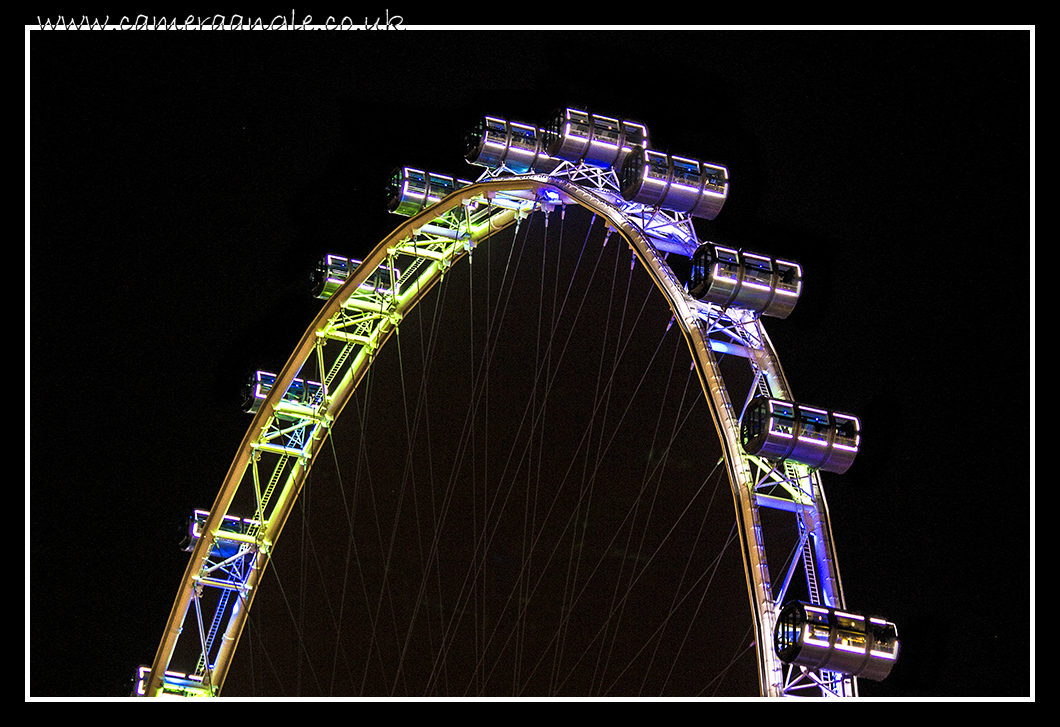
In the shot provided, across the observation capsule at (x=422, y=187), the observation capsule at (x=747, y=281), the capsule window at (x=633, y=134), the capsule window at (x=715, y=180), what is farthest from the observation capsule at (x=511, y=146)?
the observation capsule at (x=747, y=281)

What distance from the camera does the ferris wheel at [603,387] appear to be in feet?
46.5

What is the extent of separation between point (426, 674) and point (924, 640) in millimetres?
8445

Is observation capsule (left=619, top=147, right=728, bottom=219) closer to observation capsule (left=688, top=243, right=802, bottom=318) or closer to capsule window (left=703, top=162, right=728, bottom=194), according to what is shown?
capsule window (left=703, top=162, right=728, bottom=194)

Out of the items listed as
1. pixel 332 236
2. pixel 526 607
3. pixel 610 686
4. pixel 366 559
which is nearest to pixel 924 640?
pixel 610 686

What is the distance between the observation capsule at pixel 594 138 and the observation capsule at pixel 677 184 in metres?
1.01

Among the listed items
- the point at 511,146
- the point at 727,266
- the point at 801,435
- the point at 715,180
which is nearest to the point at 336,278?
the point at 511,146

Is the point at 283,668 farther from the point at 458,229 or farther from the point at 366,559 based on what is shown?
the point at 458,229

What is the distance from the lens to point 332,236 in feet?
88.3

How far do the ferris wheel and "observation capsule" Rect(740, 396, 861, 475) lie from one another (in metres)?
0.02

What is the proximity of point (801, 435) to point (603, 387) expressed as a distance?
754 cm

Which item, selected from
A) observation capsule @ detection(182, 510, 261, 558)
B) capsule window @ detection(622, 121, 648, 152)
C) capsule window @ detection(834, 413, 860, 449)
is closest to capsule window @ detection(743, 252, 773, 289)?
capsule window @ detection(834, 413, 860, 449)

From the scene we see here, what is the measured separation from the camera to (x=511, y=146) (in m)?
18.2

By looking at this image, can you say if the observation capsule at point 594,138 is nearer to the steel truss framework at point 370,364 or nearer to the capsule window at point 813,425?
the steel truss framework at point 370,364

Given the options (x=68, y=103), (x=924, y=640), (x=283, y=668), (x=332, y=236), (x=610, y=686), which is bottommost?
(x=283, y=668)
